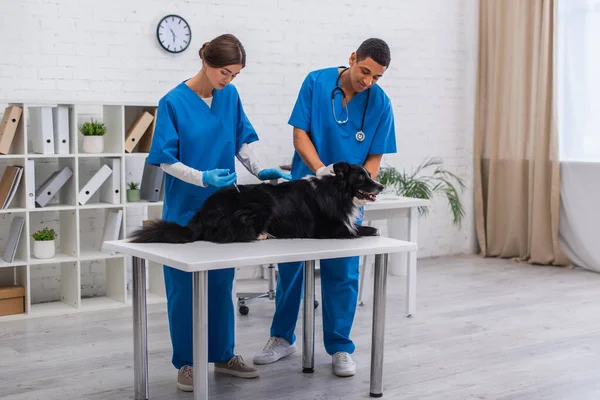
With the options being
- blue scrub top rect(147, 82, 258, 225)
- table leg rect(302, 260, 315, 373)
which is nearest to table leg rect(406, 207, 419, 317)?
table leg rect(302, 260, 315, 373)

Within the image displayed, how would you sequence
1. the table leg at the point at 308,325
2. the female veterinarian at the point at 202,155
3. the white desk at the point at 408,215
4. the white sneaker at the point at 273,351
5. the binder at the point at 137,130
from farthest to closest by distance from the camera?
the binder at the point at 137,130 < the white desk at the point at 408,215 < the white sneaker at the point at 273,351 < the table leg at the point at 308,325 < the female veterinarian at the point at 202,155

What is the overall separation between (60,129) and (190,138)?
5.84 feet

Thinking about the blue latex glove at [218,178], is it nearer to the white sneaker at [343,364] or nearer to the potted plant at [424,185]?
the white sneaker at [343,364]

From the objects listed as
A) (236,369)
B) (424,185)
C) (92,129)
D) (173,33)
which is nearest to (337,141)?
(236,369)

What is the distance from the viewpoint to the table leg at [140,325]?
9.36 ft

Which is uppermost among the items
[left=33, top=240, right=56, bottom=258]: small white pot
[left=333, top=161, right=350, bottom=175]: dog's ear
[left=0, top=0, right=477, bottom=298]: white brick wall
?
[left=0, top=0, right=477, bottom=298]: white brick wall

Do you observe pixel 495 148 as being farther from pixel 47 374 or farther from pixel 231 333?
pixel 47 374

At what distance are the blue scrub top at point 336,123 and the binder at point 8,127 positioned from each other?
184 cm

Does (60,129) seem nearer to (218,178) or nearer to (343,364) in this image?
(218,178)

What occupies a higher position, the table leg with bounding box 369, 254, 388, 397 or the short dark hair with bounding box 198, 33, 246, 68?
the short dark hair with bounding box 198, 33, 246, 68

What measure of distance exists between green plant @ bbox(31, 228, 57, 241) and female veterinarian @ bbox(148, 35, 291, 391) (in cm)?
171

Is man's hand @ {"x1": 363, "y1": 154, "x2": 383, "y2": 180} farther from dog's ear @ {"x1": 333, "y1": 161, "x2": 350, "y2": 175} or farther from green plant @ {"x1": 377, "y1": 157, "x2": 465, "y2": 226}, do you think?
green plant @ {"x1": 377, "y1": 157, "x2": 465, "y2": 226}

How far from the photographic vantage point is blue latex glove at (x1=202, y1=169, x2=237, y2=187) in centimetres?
273

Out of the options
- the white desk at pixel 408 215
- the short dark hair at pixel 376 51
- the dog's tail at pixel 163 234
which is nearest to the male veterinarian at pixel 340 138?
the short dark hair at pixel 376 51
